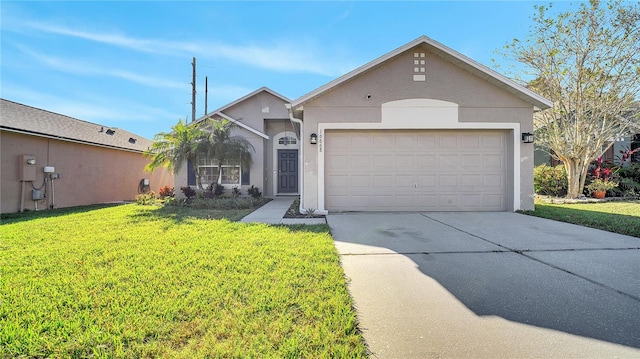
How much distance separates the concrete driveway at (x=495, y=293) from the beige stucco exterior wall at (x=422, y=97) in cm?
304

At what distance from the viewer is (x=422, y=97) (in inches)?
324

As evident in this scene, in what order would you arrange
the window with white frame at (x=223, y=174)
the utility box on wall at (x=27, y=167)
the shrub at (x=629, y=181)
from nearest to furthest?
the utility box on wall at (x=27, y=167), the shrub at (x=629, y=181), the window with white frame at (x=223, y=174)

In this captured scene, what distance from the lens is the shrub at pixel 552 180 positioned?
12578 mm

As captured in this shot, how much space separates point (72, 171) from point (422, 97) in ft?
42.9

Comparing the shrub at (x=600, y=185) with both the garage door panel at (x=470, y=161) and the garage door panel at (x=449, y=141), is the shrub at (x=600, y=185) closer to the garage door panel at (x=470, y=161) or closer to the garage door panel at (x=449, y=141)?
the garage door panel at (x=470, y=161)

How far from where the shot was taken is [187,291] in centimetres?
296

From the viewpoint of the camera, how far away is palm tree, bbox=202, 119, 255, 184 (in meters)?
10.8

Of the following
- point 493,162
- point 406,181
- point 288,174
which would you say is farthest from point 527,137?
point 288,174

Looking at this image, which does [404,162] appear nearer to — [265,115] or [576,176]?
[265,115]

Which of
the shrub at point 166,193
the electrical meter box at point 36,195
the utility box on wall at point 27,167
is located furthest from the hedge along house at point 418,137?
the electrical meter box at point 36,195

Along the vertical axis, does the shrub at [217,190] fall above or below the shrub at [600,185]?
below

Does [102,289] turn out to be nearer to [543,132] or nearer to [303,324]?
[303,324]

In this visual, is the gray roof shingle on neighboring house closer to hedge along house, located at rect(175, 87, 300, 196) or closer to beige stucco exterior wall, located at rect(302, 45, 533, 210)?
hedge along house, located at rect(175, 87, 300, 196)

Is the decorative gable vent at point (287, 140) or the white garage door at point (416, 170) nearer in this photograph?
the white garage door at point (416, 170)
